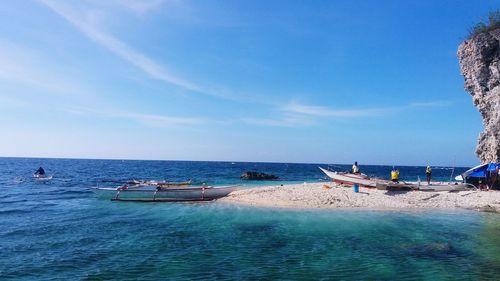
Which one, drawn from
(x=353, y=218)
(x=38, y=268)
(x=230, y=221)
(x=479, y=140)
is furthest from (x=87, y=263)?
(x=479, y=140)

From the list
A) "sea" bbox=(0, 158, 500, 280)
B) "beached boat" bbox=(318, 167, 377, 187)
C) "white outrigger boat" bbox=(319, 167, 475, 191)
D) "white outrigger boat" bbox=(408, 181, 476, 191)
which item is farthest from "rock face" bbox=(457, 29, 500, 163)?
"sea" bbox=(0, 158, 500, 280)

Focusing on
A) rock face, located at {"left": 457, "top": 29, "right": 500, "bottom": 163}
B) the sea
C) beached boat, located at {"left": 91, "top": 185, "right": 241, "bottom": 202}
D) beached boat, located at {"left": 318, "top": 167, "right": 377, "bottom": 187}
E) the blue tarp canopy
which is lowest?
the sea

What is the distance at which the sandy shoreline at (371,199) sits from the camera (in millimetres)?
30891

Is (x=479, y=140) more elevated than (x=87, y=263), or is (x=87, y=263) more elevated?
(x=479, y=140)

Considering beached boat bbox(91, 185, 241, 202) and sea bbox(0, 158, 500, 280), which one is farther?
beached boat bbox(91, 185, 241, 202)

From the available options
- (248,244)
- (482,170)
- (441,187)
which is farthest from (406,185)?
(248,244)

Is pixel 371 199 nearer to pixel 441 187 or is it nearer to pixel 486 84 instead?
pixel 441 187

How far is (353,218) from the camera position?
84.3 feet

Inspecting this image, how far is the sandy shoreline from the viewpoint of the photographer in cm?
3089

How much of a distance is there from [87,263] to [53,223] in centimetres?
1113

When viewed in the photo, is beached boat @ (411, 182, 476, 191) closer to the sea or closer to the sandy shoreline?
the sandy shoreline

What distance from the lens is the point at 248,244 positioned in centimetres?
1847

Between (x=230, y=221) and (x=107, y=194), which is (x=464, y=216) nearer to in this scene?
(x=230, y=221)

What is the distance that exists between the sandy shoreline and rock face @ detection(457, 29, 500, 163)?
8717 mm
